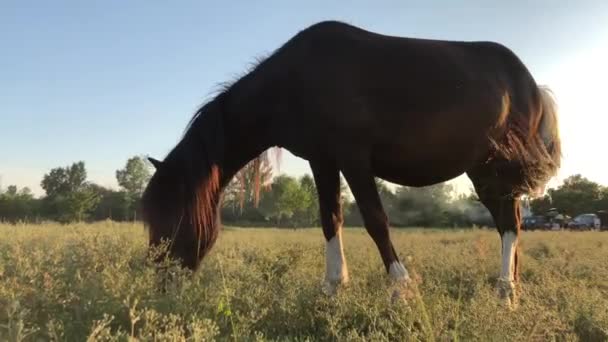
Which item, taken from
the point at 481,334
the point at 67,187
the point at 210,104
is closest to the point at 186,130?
the point at 210,104

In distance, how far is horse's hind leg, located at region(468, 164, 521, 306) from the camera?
437 centimetres

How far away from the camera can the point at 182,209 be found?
3494 mm

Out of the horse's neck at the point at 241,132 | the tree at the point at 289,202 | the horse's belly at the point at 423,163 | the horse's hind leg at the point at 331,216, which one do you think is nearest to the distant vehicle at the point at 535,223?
the tree at the point at 289,202

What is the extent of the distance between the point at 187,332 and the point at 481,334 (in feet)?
5.27

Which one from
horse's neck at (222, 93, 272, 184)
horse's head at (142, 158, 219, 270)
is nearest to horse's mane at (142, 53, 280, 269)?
horse's head at (142, 158, 219, 270)

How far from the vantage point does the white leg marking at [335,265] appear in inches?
155

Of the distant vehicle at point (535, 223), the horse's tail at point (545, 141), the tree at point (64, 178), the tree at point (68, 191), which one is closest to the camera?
the horse's tail at point (545, 141)

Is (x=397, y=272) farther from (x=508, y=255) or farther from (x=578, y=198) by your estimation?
(x=578, y=198)

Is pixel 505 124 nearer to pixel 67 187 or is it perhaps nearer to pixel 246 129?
pixel 246 129

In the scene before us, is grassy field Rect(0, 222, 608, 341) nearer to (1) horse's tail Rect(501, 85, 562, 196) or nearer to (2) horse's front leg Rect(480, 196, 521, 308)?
(2) horse's front leg Rect(480, 196, 521, 308)

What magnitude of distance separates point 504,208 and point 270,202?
3734 centimetres

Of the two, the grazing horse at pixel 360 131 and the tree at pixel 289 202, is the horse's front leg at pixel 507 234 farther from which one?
the tree at pixel 289 202

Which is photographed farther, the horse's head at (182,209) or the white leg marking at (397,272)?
the horse's head at (182,209)

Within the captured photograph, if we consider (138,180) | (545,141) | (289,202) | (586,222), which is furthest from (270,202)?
(545,141)
